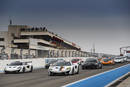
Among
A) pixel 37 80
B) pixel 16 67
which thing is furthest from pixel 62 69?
pixel 16 67

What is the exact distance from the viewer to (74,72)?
2084 cm

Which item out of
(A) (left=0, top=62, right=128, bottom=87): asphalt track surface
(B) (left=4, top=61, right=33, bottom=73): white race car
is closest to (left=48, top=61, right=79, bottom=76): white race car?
(A) (left=0, top=62, right=128, bottom=87): asphalt track surface

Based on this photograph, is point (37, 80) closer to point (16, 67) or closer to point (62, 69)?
point (62, 69)

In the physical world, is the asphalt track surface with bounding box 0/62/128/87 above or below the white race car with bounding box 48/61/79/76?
below

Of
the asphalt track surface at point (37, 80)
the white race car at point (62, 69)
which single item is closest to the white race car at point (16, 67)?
the asphalt track surface at point (37, 80)

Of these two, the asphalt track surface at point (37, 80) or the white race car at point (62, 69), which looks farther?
the white race car at point (62, 69)

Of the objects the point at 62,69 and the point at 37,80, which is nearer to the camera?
the point at 37,80

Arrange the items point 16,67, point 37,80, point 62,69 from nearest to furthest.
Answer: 1. point 37,80
2. point 62,69
3. point 16,67

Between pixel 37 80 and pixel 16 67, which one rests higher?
pixel 16 67

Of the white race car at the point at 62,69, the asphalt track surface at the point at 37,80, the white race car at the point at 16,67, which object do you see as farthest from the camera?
the white race car at the point at 16,67

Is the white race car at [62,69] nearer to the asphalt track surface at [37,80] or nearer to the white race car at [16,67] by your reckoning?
the asphalt track surface at [37,80]

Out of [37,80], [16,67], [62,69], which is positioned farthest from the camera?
[16,67]

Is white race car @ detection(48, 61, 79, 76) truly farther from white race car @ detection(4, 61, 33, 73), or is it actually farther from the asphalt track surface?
white race car @ detection(4, 61, 33, 73)

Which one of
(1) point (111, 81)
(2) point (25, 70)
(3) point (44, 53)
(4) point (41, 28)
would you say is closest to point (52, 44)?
(4) point (41, 28)
